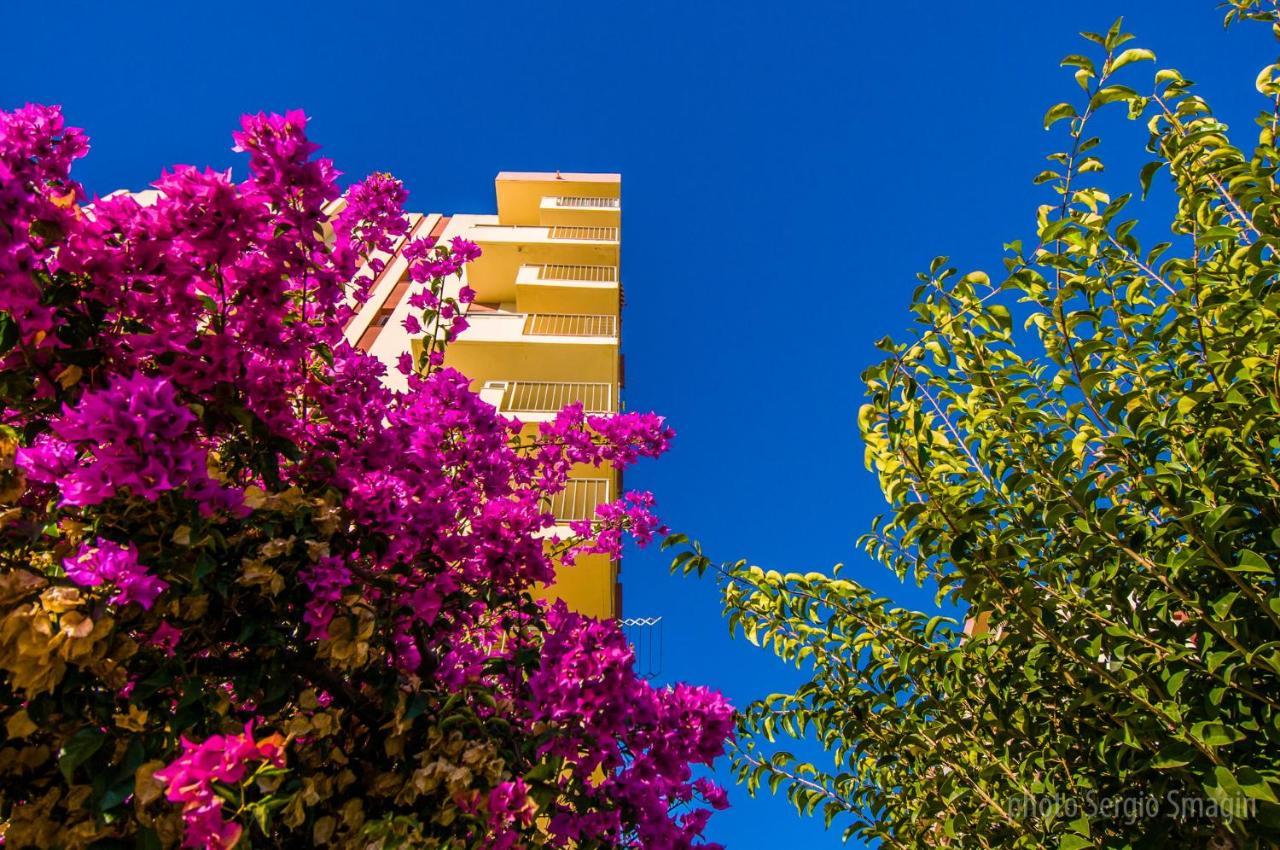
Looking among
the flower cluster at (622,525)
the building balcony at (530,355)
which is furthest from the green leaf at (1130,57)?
the building balcony at (530,355)

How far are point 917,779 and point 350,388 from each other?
3.44 meters

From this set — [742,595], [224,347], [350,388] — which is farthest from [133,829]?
[742,595]

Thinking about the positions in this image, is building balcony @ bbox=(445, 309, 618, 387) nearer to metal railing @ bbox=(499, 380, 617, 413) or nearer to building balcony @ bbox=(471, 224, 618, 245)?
metal railing @ bbox=(499, 380, 617, 413)

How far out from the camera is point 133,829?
73.8 inches

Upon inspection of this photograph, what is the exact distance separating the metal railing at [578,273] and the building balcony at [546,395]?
11.8 feet

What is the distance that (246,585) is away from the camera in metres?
2.19

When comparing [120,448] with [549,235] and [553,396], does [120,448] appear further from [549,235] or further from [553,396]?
[549,235]

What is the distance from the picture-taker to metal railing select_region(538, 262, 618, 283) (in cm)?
1514

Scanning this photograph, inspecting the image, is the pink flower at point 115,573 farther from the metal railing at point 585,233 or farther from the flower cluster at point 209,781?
the metal railing at point 585,233

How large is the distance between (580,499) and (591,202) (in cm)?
1066

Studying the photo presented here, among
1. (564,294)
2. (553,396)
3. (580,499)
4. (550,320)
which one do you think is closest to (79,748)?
(580,499)

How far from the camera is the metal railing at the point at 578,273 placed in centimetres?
1514

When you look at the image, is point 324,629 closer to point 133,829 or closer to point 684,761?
point 133,829

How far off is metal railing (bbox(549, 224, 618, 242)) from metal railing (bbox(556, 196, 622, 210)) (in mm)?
1597
